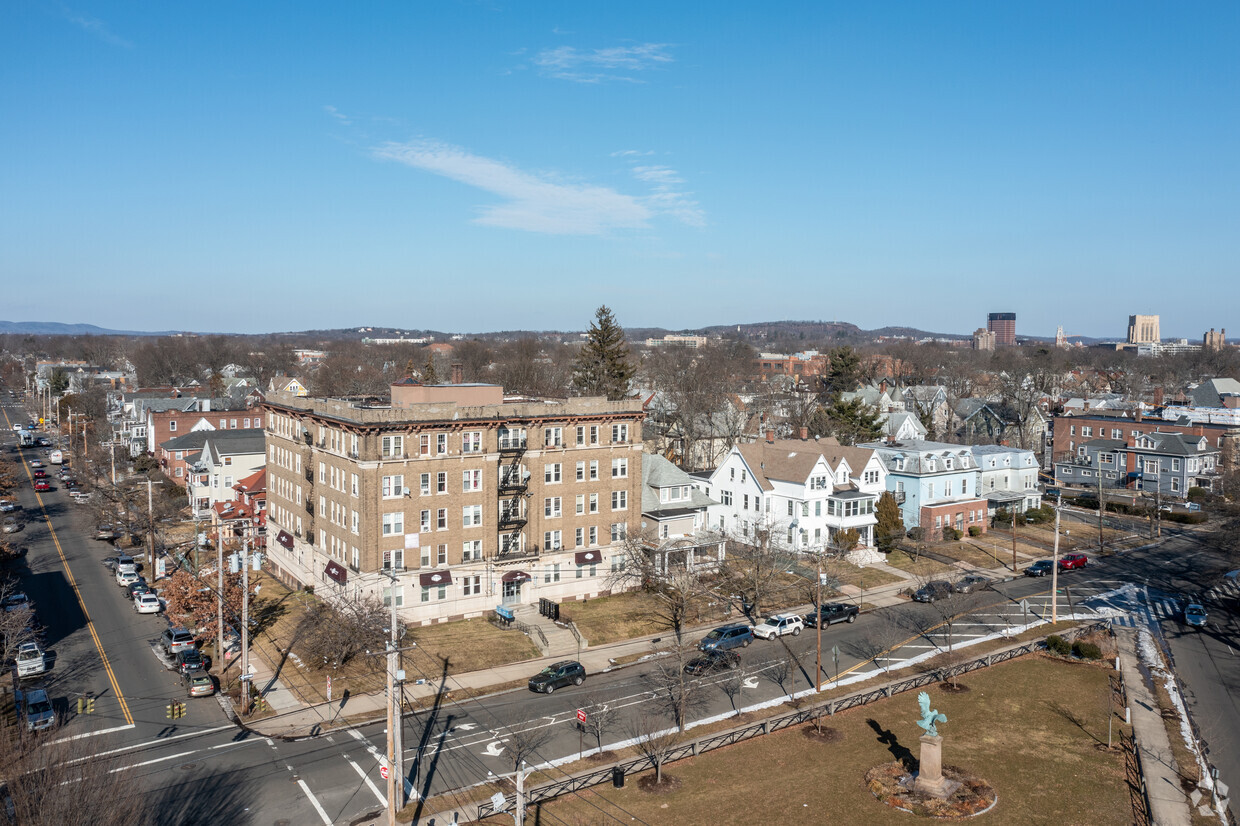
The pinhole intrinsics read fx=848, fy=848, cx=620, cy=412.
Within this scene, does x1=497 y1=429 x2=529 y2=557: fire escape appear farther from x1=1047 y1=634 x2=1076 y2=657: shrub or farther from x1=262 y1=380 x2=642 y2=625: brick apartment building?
x1=1047 y1=634 x2=1076 y2=657: shrub

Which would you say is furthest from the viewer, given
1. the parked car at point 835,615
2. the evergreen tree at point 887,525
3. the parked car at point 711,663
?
the evergreen tree at point 887,525

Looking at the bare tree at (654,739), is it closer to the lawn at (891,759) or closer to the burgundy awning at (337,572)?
the lawn at (891,759)

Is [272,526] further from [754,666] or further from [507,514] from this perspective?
[754,666]

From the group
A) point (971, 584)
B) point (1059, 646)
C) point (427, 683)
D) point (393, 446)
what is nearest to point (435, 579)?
point (393, 446)

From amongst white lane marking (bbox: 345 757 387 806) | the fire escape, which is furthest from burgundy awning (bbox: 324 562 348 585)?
white lane marking (bbox: 345 757 387 806)

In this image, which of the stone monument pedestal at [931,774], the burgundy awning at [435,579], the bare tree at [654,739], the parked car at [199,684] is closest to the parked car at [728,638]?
the bare tree at [654,739]
